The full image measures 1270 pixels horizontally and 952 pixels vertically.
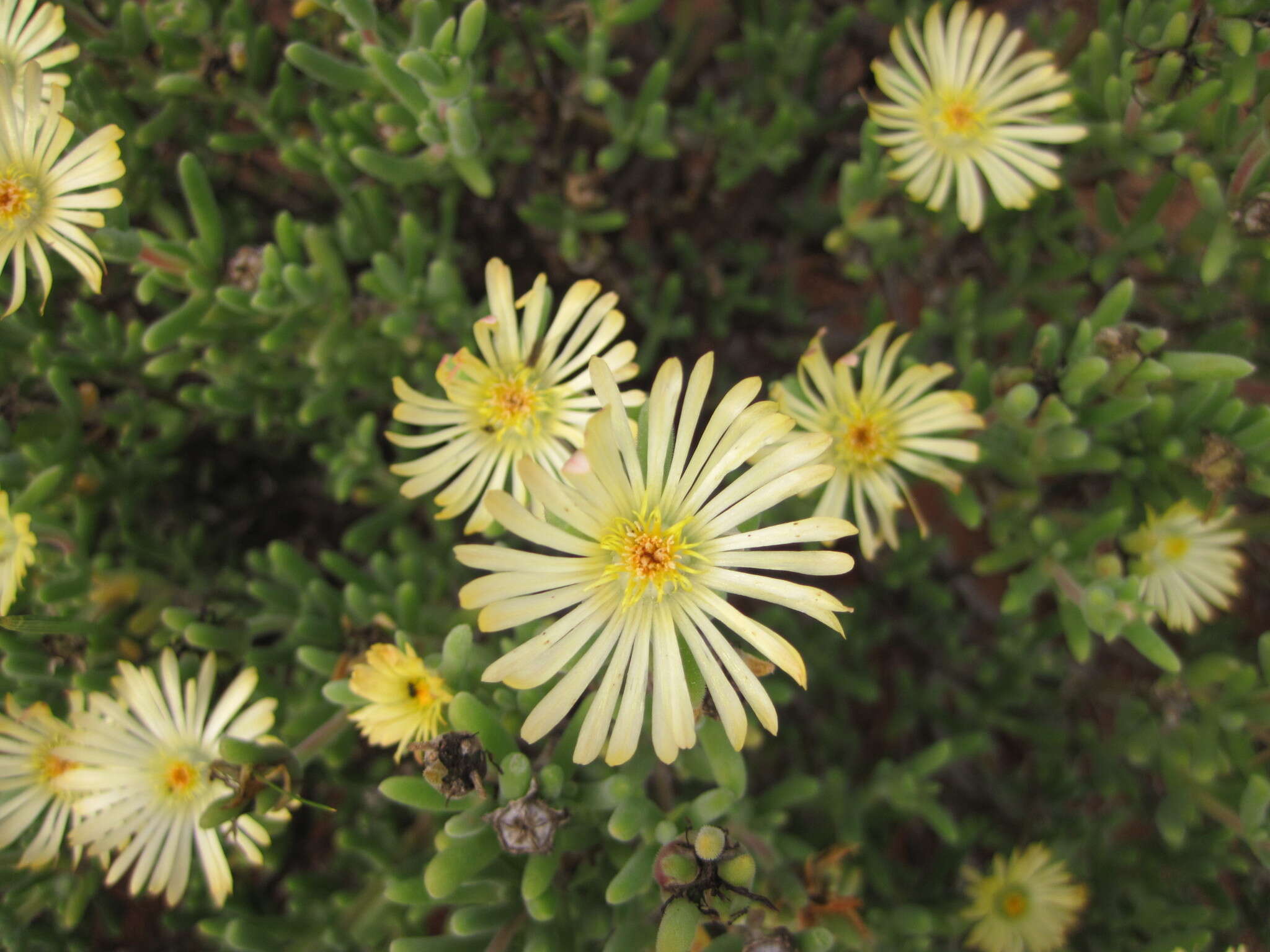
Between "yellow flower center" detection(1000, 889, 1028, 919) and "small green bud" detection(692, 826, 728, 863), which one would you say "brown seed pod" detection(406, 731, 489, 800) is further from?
"yellow flower center" detection(1000, 889, 1028, 919)

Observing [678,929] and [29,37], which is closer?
[678,929]

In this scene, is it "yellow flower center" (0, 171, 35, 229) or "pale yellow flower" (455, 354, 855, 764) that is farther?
"yellow flower center" (0, 171, 35, 229)

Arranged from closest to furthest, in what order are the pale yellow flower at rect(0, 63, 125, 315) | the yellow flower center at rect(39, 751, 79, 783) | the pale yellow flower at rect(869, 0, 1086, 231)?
the pale yellow flower at rect(0, 63, 125, 315)
the yellow flower center at rect(39, 751, 79, 783)
the pale yellow flower at rect(869, 0, 1086, 231)

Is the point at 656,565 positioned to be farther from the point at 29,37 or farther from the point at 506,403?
the point at 29,37

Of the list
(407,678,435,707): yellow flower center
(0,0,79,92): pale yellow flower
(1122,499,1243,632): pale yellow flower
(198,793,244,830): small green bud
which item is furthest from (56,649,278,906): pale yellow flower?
(1122,499,1243,632): pale yellow flower

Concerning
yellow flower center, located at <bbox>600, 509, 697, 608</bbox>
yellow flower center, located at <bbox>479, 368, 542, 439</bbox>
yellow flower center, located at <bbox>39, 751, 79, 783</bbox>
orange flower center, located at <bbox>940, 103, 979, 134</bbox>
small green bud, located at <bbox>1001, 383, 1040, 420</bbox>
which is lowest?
yellow flower center, located at <bbox>39, 751, 79, 783</bbox>

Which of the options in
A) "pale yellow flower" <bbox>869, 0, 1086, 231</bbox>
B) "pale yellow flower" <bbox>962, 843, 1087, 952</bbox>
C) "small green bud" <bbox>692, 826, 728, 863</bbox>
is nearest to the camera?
"small green bud" <bbox>692, 826, 728, 863</bbox>

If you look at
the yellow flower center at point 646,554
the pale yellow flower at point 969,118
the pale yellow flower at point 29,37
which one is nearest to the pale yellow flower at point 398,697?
the yellow flower center at point 646,554

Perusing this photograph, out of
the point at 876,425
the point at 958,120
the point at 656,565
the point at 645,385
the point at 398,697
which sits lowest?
the point at 398,697

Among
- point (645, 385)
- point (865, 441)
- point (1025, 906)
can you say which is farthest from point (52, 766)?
point (1025, 906)
